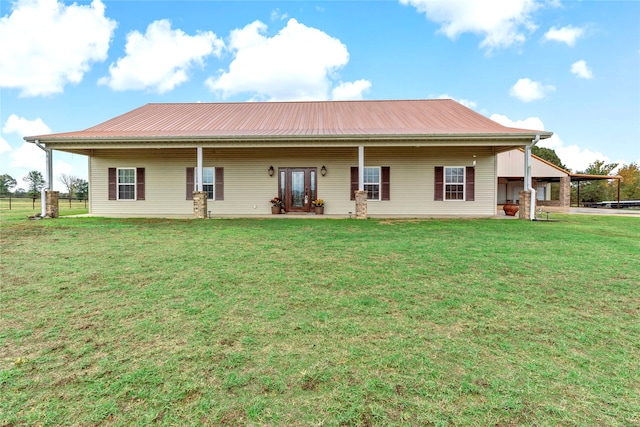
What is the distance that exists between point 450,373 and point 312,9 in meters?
18.2

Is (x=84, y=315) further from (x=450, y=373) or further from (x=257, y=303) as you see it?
(x=450, y=373)

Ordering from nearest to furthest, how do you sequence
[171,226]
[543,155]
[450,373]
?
[450,373] → [171,226] → [543,155]

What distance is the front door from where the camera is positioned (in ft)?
44.7

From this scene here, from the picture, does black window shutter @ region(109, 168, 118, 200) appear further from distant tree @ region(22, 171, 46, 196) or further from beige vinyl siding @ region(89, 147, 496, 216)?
distant tree @ region(22, 171, 46, 196)

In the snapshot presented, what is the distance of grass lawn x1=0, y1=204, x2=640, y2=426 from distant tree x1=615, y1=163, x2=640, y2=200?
36.2 metres

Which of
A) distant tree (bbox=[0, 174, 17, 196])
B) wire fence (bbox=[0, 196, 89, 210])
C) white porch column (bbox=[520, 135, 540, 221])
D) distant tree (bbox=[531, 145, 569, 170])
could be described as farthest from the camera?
distant tree (bbox=[531, 145, 569, 170])

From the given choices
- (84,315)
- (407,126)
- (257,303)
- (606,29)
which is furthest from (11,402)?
(606,29)

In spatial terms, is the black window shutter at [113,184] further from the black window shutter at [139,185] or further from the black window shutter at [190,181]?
the black window shutter at [190,181]

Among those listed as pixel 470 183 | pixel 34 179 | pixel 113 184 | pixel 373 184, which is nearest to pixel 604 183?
pixel 470 183

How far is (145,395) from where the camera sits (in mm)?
1959

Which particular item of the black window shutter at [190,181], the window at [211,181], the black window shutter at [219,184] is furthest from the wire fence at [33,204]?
the black window shutter at [219,184]

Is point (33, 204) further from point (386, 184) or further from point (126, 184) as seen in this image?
point (386, 184)

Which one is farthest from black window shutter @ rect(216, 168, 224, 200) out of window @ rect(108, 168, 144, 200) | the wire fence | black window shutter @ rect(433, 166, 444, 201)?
the wire fence

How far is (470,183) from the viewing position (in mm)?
13453
